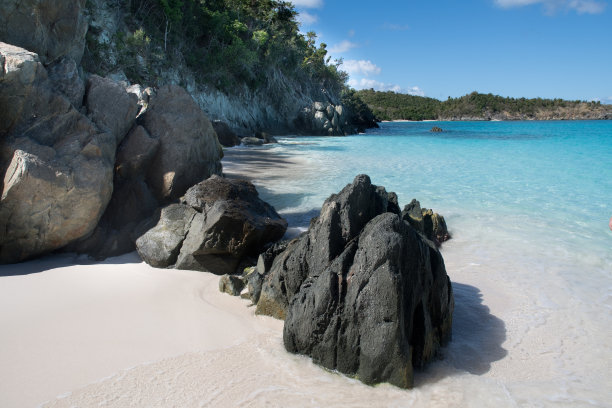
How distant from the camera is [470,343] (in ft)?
14.3

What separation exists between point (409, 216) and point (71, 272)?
16.6ft

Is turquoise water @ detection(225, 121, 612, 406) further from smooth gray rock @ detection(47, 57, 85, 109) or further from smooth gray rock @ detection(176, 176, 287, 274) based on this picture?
smooth gray rock @ detection(47, 57, 85, 109)

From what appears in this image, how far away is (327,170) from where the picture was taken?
17.4 metres

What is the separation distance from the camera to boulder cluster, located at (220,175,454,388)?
3.56 m

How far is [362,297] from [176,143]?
5494mm

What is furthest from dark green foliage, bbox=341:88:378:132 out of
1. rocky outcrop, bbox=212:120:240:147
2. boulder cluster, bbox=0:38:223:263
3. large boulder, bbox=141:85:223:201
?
boulder cluster, bbox=0:38:223:263

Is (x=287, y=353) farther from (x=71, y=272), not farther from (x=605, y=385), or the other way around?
(x=71, y=272)

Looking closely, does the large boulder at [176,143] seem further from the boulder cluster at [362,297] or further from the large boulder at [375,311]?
the large boulder at [375,311]

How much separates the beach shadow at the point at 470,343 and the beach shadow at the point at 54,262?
14.4 ft

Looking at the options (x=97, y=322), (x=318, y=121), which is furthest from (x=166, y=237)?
(x=318, y=121)

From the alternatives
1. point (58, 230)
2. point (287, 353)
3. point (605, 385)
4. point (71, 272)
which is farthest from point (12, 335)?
point (605, 385)

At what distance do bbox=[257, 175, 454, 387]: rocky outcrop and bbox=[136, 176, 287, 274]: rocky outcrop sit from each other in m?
1.52

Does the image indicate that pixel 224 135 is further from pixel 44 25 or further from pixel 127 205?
pixel 127 205

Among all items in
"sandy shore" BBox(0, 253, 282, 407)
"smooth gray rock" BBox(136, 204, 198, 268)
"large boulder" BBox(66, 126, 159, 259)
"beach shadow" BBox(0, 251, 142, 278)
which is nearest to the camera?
"sandy shore" BBox(0, 253, 282, 407)
